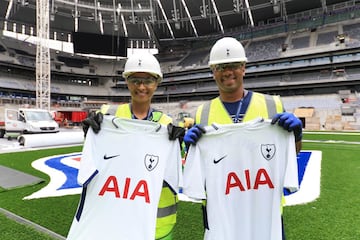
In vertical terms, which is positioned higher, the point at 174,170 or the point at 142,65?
the point at 142,65

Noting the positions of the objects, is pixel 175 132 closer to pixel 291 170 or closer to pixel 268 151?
pixel 268 151

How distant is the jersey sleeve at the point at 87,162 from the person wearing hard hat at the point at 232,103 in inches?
27.6

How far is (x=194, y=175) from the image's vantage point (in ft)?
6.09

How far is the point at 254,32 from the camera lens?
47594 mm

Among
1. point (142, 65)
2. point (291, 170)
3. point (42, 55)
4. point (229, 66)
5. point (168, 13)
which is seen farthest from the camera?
point (168, 13)

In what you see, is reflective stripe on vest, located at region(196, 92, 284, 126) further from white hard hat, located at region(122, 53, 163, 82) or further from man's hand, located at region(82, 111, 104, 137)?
man's hand, located at region(82, 111, 104, 137)

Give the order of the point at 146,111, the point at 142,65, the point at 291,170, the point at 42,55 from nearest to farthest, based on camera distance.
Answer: the point at 291,170
the point at 142,65
the point at 146,111
the point at 42,55

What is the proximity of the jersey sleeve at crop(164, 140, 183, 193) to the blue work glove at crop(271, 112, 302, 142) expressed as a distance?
2.44ft

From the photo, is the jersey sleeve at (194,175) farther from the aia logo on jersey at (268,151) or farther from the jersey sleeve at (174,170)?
the aia logo on jersey at (268,151)

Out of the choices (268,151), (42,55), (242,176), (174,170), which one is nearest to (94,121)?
(174,170)

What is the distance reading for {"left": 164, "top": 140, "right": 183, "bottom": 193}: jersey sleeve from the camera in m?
1.97

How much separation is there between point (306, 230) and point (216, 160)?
89.8 inches

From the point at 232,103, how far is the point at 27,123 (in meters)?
17.2

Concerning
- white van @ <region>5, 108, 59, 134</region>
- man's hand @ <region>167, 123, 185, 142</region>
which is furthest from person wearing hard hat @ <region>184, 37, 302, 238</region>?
white van @ <region>5, 108, 59, 134</region>
